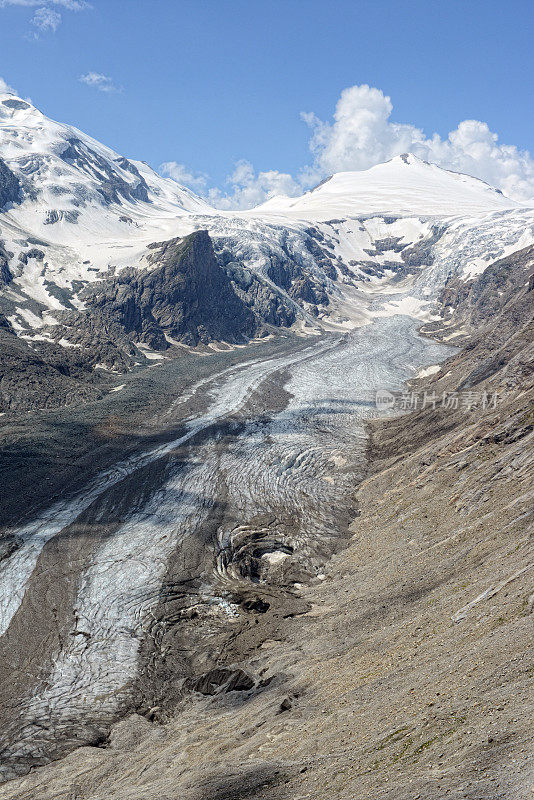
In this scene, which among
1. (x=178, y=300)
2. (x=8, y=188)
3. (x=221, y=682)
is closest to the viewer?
(x=221, y=682)

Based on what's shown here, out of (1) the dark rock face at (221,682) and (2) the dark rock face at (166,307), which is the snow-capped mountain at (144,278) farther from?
(1) the dark rock face at (221,682)

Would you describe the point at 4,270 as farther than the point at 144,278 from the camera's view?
No

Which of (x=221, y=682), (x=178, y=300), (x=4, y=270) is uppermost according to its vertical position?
(x=4, y=270)

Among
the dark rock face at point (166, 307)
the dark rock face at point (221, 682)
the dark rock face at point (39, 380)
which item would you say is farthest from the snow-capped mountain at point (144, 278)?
the dark rock face at point (221, 682)

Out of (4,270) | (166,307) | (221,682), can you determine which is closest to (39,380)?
(221,682)

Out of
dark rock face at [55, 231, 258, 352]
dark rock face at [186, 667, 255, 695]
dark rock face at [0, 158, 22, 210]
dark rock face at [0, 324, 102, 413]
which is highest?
dark rock face at [0, 158, 22, 210]

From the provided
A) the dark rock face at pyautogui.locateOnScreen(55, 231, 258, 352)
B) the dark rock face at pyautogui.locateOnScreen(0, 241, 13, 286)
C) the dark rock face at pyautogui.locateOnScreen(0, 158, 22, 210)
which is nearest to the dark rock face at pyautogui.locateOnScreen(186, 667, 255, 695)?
the dark rock face at pyautogui.locateOnScreen(55, 231, 258, 352)

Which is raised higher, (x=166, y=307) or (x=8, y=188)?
(x=8, y=188)

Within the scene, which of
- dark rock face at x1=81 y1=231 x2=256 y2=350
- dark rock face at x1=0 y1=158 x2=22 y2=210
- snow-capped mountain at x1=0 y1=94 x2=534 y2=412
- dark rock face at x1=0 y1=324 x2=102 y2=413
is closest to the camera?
dark rock face at x1=0 y1=324 x2=102 y2=413

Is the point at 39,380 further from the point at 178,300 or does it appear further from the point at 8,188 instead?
the point at 8,188

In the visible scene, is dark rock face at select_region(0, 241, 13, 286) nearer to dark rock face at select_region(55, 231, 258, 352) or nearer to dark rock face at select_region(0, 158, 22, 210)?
dark rock face at select_region(55, 231, 258, 352)
